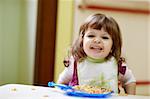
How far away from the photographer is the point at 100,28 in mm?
757

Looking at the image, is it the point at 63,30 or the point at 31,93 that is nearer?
the point at 31,93

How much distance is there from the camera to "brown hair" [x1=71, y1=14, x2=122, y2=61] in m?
0.76

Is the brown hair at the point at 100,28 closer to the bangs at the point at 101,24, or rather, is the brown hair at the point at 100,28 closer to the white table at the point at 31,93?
the bangs at the point at 101,24

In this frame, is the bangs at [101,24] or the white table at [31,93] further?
the bangs at [101,24]

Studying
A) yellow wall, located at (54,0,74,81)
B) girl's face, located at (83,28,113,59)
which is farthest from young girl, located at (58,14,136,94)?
yellow wall, located at (54,0,74,81)

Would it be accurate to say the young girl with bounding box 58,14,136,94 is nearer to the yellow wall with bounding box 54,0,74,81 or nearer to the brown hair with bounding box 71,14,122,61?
the brown hair with bounding box 71,14,122,61

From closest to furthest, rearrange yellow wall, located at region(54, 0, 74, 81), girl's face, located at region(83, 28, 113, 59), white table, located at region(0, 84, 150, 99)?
white table, located at region(0, 84, 150, 99) < girl's face, located at region(83, 28, 113, 59) < yellow wall, located at region(54, 0, 74, 81)

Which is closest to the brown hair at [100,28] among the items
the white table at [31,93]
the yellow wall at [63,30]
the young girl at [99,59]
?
the young girl at [99,59]

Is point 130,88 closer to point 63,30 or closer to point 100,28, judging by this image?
point 100,28

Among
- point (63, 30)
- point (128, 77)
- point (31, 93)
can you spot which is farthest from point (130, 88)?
point (63, 30)

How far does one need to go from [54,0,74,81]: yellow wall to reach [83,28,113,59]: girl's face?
3.31ft

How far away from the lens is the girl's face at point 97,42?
756 mm

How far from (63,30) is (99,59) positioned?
104 cm

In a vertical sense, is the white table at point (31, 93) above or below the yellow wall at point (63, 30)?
below
